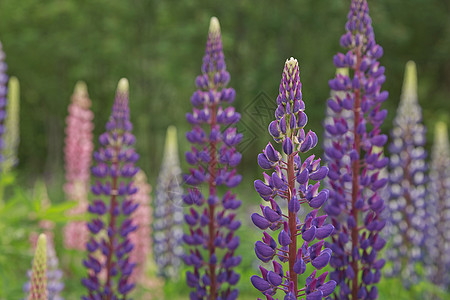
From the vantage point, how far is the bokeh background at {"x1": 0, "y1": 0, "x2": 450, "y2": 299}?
14.4 m

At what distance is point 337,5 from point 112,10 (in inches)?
235

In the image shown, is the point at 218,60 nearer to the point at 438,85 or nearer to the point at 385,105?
the point at 385,105

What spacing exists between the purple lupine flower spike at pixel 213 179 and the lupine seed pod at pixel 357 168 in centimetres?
49

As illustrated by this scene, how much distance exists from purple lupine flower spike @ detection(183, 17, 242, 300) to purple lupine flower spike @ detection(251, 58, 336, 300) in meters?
0.77

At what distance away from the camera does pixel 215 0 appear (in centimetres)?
1510

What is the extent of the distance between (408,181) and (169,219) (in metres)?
2.34

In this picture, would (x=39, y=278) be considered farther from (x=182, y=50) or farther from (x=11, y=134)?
(x=182, y=50)

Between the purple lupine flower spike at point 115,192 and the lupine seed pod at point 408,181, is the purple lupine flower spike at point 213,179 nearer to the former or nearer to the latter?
the purple lupine flower spike at point 115,192

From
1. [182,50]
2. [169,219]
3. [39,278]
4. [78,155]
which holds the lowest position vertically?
[39,278]

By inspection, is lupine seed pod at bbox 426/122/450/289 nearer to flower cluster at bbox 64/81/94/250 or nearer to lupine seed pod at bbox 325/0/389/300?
lupine seed pod at bbox 325/0/389/300

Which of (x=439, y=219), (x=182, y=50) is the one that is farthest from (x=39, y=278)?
(x=182, y=50)

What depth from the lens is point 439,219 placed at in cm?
566

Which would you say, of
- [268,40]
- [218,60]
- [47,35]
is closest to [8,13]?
[47,35]

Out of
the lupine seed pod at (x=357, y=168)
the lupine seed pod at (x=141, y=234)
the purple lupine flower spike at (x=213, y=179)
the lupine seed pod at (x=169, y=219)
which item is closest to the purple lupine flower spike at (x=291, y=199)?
the lupine seed pod at (x=357, y=168)
